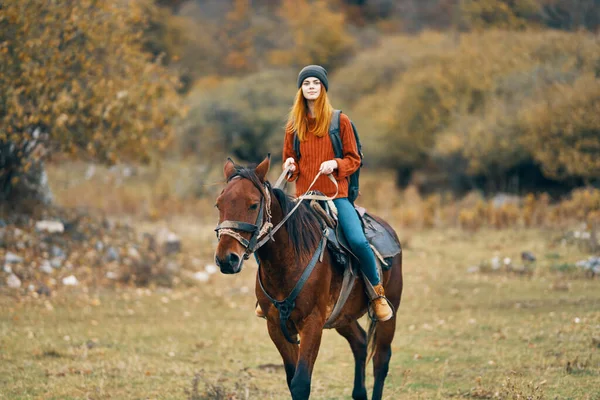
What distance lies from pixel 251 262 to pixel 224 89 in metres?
22.9

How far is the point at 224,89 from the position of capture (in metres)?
39.1

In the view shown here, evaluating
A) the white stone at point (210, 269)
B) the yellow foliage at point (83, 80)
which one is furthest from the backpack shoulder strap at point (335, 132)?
the white stone at point (210, 269)

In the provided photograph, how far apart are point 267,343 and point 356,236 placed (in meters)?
4.63

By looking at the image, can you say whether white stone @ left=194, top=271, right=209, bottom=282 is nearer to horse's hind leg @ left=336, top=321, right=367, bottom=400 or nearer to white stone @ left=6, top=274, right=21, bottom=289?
white stone @ left=6, top=274, right=21, bottom=289

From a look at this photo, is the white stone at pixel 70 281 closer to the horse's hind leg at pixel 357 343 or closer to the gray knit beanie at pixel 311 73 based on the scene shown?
the horse's hind leg at pixel 357 343

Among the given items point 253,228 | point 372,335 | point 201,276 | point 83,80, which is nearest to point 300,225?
point 253,228

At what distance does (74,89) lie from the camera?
1403 centimetres

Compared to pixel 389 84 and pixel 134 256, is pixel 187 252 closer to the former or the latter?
pixel 134 256

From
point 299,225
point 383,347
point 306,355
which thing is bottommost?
point 306,355

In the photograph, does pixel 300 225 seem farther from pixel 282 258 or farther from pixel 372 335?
pixel 372 335

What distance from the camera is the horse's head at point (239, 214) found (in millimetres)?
4910

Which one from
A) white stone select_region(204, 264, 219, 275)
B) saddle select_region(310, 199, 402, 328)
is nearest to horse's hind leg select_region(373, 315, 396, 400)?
saddle select_region(310, 199, 402, 328)

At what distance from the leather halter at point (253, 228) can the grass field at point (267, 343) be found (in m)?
2.05

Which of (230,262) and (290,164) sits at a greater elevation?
(290,164)
